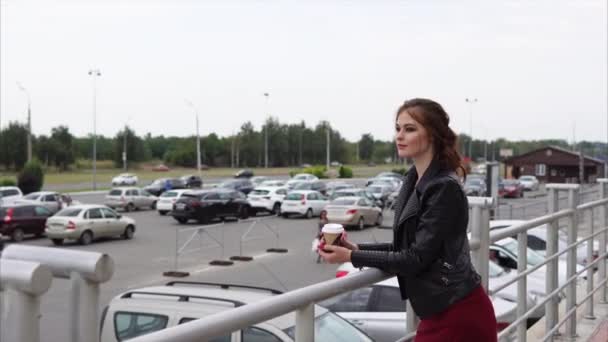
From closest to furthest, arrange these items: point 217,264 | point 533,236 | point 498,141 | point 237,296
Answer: point 237,296, point 533,236, point 217,264, point 498,141

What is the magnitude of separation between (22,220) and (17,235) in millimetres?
725

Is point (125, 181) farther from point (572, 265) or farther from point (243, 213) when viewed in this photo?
point (572, 265)

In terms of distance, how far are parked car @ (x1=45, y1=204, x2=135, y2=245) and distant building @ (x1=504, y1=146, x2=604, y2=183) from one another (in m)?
58.8

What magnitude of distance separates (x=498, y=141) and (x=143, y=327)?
14078 centimetres

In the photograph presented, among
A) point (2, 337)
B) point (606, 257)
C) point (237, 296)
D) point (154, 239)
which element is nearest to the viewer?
point (2, 337)

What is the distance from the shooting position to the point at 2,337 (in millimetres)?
1071

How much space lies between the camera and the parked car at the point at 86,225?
82.3 ft

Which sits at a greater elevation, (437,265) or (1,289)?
(1,289)

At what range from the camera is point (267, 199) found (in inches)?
1578

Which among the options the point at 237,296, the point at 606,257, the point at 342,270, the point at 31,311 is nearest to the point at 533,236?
the point at 342,270

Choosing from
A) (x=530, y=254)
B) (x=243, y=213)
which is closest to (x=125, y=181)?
(x=243, y=213)

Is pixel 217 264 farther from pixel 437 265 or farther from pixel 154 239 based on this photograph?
pixel 437 265

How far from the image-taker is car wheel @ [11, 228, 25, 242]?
87.4 feet

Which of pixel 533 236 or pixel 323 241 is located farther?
pixel 533 236
